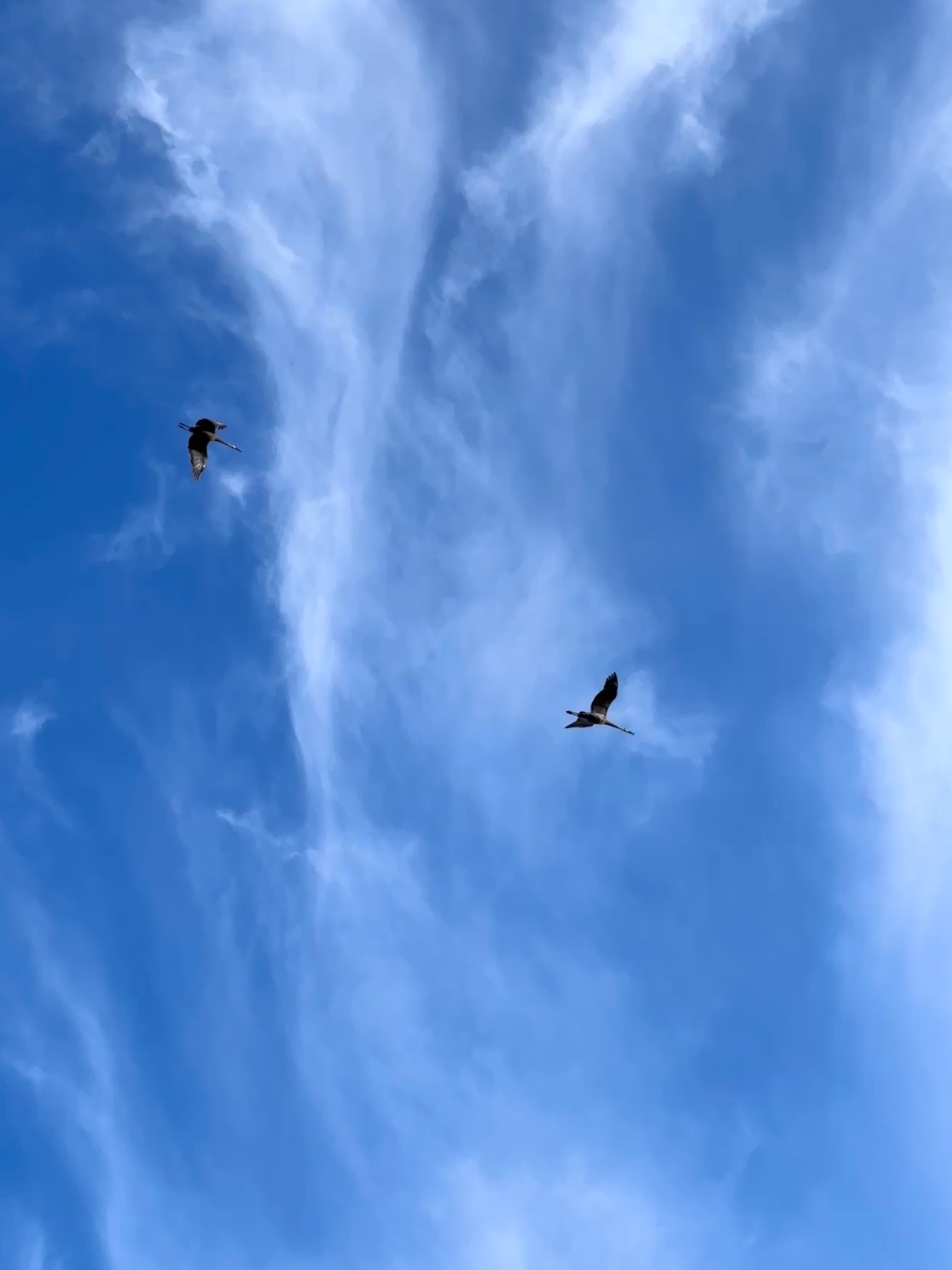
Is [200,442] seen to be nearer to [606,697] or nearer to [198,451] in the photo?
[198,451]

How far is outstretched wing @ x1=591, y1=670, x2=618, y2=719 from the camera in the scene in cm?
8950

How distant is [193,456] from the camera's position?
8594cm

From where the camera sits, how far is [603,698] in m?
89.9

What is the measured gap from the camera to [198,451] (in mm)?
85938

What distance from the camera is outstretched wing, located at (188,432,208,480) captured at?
281 feet

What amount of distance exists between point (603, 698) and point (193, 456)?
33743mm

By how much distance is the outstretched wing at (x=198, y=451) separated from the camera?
8562cm

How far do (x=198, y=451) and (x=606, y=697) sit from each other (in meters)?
33.8

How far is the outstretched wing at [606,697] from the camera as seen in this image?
89.5 m

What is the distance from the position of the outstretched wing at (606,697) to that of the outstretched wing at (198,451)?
32346 mm

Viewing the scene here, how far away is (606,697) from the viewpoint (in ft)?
295

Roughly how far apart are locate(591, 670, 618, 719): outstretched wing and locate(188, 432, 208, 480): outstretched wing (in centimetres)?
3235

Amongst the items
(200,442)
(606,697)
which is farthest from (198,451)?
(606,697)
